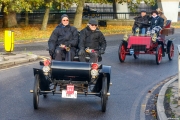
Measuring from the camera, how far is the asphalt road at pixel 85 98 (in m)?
9.48

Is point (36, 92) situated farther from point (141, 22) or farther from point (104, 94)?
point (141, 22)

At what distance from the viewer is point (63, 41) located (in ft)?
36.5

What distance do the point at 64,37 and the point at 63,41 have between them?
89 mm

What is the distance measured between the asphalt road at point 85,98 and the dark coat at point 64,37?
116 centimetres

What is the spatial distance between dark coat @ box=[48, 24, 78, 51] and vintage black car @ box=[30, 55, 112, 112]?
4.17 feet

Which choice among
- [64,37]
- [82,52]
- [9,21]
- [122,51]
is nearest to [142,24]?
[122,51]

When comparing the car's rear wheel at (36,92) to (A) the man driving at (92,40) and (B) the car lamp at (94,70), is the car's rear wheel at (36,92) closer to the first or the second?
(B) the car lamp at (94,70)

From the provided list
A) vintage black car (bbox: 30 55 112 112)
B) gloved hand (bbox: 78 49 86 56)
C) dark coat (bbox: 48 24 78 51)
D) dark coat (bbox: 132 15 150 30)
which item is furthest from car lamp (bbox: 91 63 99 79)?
dark coat (bbox: 132 15 150 30)

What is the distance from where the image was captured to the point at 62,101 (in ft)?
35.3

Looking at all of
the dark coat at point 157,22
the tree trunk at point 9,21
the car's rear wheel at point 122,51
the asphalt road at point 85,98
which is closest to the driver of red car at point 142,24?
the dark coat at point 157,22

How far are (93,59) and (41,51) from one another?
11.4 m

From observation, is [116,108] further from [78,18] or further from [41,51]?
[78,18]

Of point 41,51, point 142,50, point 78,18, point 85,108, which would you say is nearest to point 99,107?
point 85,108

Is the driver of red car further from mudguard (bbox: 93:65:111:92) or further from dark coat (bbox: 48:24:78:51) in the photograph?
mudguard (bbox: 93:65:111:92)
